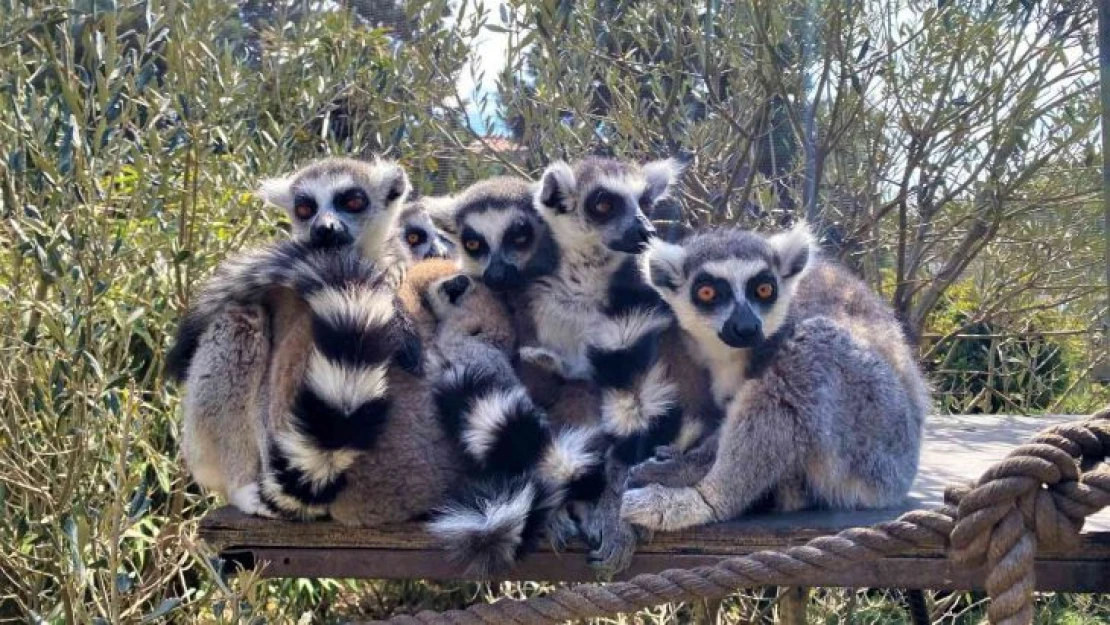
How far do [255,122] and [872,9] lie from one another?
2.79m

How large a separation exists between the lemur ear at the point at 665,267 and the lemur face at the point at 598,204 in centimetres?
20

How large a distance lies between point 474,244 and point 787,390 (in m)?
1.33

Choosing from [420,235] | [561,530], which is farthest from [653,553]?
[420,235]

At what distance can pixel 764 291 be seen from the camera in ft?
10.2

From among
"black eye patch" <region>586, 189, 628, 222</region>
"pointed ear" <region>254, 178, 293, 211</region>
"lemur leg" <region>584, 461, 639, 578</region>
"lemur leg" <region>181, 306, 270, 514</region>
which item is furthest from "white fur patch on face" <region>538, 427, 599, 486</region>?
"pointed ear" <region>254, 178, 293, 211</region>

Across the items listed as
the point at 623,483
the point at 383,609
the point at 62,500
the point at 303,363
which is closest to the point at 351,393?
the point at 303,363

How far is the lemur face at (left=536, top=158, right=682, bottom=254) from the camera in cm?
371

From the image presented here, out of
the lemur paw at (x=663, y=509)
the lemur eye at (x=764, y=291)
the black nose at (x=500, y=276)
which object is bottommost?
the lemur paw at (x=663, y=509)

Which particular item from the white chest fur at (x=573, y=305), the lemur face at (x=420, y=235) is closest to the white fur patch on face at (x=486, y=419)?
the white chest fur at (x=573, y=305)

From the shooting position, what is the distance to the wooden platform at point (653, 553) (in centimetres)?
252

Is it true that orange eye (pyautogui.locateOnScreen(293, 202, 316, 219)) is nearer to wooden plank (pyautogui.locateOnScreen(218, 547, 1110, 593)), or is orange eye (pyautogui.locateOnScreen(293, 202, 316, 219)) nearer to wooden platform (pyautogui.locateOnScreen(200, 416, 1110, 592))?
wooden platform (pyautogui.locateOnScreen(200, 416, 1110, 592))

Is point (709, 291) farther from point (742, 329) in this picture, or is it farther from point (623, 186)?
point (623, 186)

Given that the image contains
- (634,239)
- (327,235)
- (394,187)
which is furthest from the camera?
(394,187)

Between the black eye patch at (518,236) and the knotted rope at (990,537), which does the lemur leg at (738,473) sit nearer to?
the knotted rope at (990,537)
